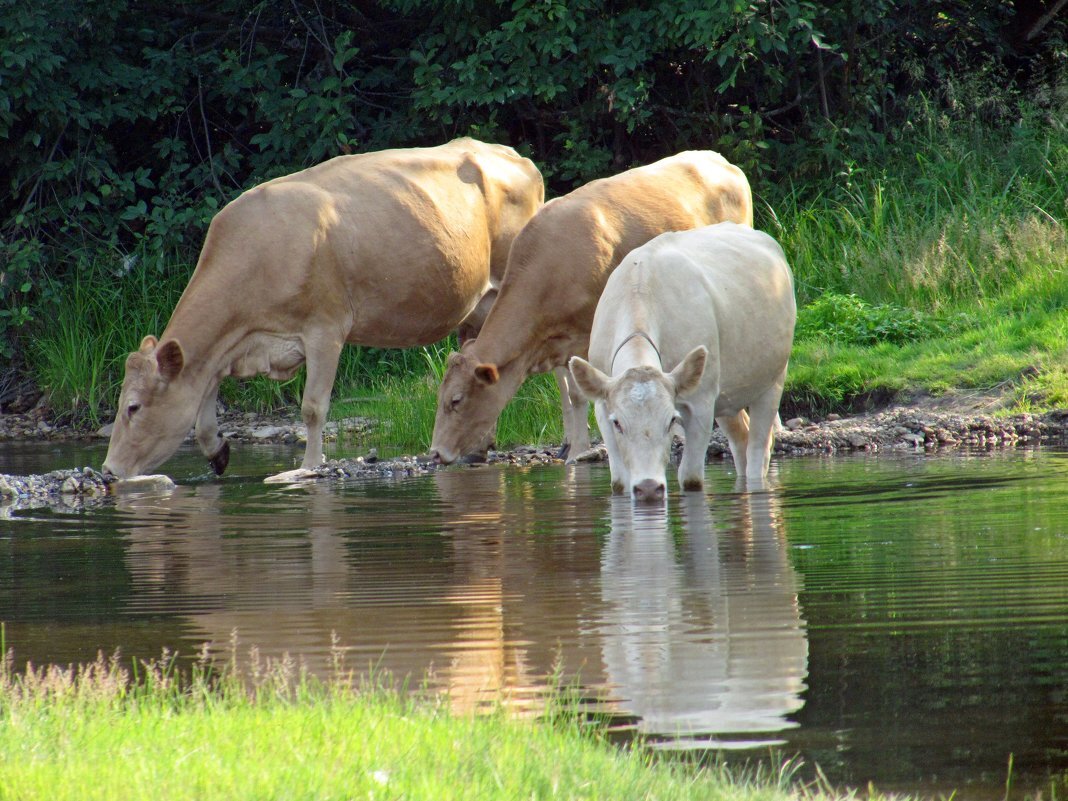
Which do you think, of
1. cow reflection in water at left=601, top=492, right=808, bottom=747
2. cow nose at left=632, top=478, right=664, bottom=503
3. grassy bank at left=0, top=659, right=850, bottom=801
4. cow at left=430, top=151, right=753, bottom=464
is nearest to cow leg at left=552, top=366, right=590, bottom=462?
cow at left=430, top=151, right=753, bottom=464

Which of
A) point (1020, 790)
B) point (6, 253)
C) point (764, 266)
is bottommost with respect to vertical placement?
point (1020, 790)

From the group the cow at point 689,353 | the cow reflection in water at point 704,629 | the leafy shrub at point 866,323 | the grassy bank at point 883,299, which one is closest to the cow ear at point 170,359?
the grassy bank at point 883,299

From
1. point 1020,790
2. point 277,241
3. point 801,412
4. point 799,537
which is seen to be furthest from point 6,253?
point 1020,790

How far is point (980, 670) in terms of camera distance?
3.97m

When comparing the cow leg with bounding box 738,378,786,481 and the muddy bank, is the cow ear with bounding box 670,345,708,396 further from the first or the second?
the muddy bank

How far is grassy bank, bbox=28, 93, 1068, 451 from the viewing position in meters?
11.9

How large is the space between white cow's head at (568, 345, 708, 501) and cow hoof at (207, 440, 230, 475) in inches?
173

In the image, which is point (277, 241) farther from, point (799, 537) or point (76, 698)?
point (76, 698)

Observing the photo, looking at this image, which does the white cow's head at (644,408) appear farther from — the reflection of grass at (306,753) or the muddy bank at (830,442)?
the reflection of grass at (306,753)

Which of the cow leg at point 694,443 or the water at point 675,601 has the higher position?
the cow leg at point 694,443

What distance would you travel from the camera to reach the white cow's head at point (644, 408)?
296 inches

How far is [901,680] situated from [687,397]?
406 centimetres

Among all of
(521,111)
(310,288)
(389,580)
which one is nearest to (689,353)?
(389,580)

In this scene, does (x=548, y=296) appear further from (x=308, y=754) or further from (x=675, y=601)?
(x=308, y=754)
